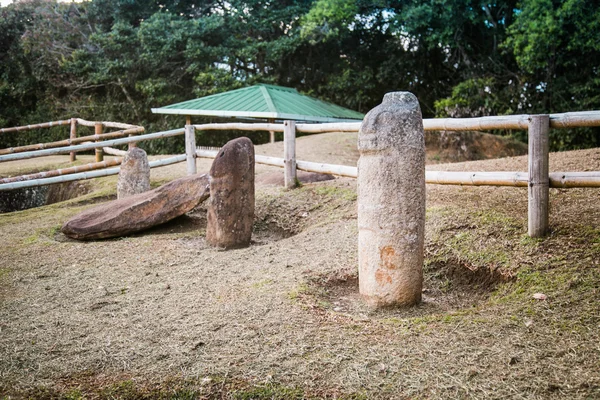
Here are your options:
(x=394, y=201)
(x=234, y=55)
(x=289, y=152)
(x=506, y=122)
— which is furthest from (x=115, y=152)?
(x=394, y=201)

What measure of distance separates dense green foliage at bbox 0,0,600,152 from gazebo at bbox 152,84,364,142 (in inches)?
120

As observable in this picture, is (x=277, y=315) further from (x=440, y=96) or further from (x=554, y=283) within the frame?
(x=440, y=96)

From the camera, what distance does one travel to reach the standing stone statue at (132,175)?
9.05 m

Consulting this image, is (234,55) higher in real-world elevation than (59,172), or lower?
higher

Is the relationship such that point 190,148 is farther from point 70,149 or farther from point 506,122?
point 506,122

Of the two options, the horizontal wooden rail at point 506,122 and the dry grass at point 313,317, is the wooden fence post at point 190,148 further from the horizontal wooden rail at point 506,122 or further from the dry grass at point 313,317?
the horizontal wooden rail at point 506,122

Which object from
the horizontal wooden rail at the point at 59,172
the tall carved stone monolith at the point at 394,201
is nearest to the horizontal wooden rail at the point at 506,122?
the tall carved stone monolith at the point at 394,201

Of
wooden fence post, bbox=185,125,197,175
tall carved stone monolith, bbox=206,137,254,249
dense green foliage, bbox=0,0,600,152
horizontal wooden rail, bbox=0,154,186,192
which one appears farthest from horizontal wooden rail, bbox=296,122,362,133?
dense green foliage, bbox=0,0,600,152

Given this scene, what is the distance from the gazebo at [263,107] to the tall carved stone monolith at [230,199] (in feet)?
22.8

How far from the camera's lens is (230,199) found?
6.69m

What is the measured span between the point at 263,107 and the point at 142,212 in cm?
718

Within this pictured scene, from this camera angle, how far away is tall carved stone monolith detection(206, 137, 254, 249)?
666 centimetres

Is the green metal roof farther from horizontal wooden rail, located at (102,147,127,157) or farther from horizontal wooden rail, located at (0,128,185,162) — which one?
horizontal wooden rail, located at (0,128,185,162)

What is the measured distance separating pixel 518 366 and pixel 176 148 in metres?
17.4
